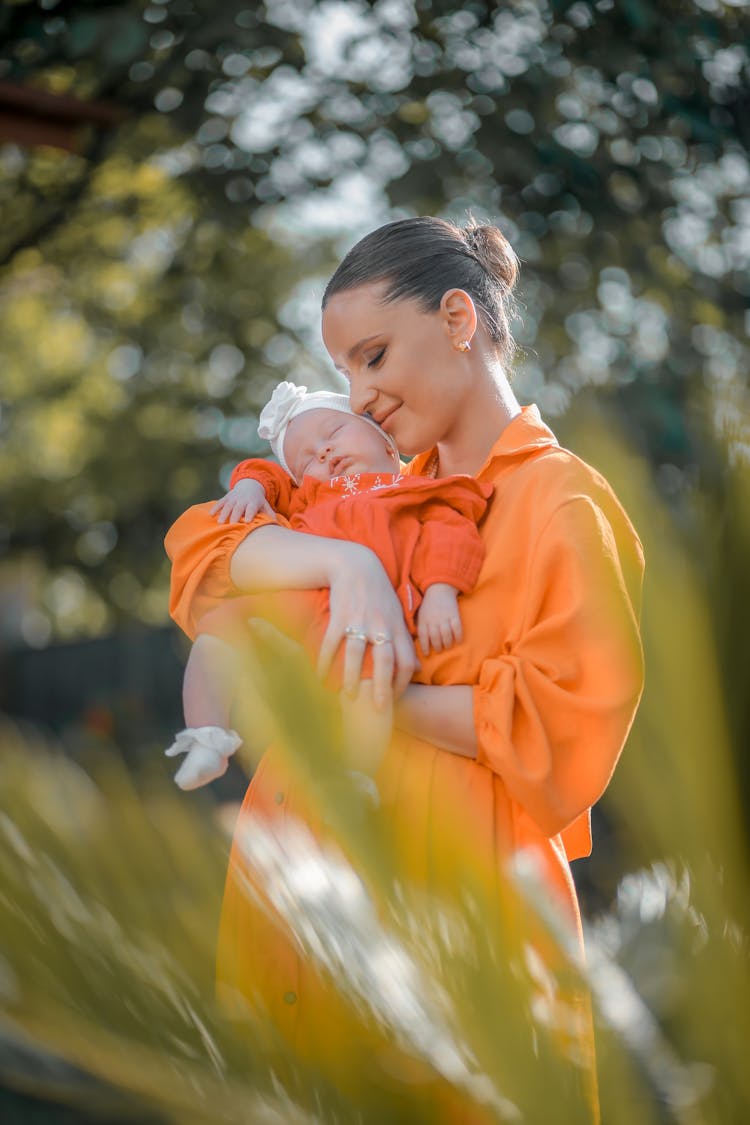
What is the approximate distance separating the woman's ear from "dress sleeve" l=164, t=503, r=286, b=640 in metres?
0.34

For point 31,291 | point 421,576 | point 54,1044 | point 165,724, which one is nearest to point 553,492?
point 421,576

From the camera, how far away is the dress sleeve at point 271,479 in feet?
5.94

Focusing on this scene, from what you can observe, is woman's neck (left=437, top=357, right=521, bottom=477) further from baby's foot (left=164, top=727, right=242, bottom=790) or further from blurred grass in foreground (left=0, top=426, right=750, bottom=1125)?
blurred grass in foreground (left=0, top=426, right=750, bottom=1125)

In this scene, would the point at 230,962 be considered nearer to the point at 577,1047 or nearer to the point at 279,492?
the point at 577,1047

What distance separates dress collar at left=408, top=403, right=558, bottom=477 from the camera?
1574 millimetres

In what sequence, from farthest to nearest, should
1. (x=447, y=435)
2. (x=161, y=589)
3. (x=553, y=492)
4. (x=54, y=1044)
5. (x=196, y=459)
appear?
(x=161, y=589)
(x=196, y=459)
(x=447, y=435)
(x=553, y=492)
(x=54, y=1044)

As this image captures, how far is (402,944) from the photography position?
16.2 inches

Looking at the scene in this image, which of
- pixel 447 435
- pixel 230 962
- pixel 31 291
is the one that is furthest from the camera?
pixel 31 291

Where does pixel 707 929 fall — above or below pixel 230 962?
above

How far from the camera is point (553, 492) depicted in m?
1.44

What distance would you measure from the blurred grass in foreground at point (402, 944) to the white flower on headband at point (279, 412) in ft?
5.06

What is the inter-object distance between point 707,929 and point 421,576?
3.48 ft

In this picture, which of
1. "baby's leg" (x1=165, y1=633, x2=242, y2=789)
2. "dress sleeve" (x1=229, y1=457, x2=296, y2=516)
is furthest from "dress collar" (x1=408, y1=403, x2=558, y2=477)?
"baby's leg" (x1=165, y1=633, x2=242, y2=789)

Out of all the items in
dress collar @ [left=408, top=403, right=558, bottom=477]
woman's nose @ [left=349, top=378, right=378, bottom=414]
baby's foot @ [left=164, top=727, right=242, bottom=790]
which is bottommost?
baby's foot @ [left=164, top=727, right=242, bottom=790]
